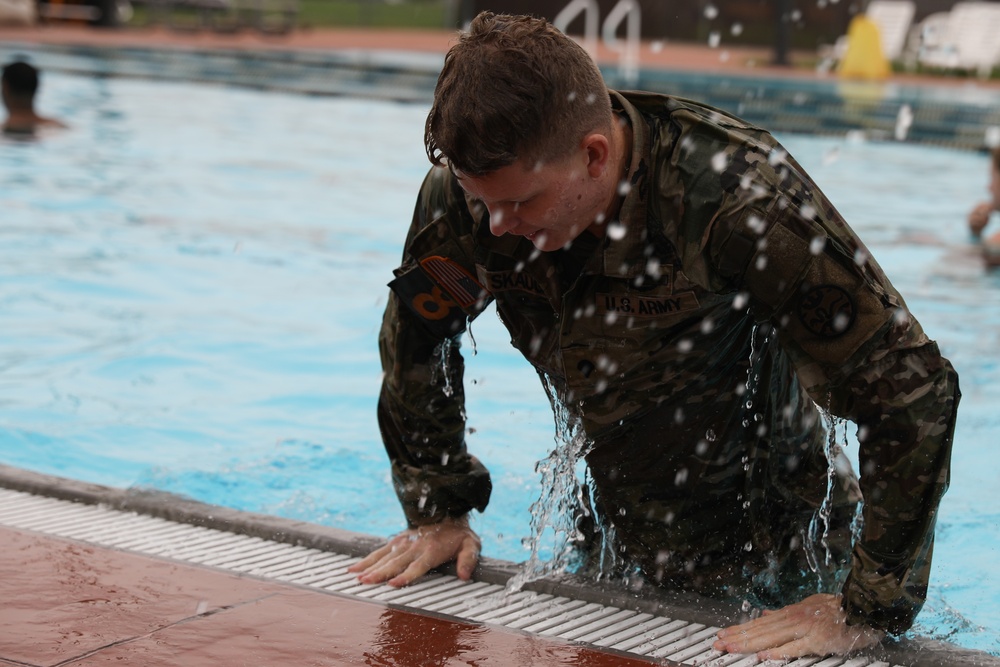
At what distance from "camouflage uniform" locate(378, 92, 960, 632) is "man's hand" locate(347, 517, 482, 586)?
5cm

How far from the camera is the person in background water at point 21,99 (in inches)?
449

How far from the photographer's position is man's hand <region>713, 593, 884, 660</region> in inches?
95.3

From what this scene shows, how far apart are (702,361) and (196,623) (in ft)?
3.77

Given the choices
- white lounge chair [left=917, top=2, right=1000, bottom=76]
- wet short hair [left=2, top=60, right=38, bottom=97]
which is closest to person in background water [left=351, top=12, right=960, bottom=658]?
wet short hair [left=2, top=60, right=38, bottom=97]

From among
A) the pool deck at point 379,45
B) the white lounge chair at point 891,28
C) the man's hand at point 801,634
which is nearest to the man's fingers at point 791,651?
the man's hand at point 801,634

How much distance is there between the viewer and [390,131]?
1470 cm

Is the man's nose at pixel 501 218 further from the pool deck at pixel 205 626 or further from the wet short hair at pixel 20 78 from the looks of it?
the wet short hair at pixel 20 78

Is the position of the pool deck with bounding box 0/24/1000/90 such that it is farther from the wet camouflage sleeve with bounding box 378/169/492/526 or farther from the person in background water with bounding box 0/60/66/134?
the wet camouflage sleeve with bounding box 378/169/492/526

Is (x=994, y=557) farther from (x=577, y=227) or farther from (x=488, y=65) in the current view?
(x=488, y=65)

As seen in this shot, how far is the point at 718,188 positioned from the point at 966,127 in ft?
43.4

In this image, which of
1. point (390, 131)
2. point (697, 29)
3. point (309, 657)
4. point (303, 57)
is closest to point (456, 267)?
point (309, 657)

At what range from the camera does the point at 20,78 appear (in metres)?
11.4

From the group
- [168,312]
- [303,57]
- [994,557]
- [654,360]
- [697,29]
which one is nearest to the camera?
[654,360]

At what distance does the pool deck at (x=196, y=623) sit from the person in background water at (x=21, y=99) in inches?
371
